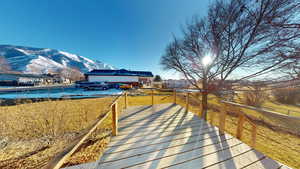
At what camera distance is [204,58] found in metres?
4.62

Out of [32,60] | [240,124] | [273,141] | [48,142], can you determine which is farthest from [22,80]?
[32,60]

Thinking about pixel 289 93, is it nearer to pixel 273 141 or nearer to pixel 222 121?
pixel 222 121

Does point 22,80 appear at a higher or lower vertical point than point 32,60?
lower

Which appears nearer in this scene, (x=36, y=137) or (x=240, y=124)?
(x=240, y=124)

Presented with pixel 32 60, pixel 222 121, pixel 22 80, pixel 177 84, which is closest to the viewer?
pixel 222 121

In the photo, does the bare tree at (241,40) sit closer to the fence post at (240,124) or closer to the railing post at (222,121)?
the railing post at (222,121)

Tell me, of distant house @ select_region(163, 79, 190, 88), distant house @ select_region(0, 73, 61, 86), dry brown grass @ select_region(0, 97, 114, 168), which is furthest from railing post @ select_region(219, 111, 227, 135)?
distant house @ select_region(0, 73, 61, 86)

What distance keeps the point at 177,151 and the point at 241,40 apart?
369 cm

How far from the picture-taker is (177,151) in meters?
1.98

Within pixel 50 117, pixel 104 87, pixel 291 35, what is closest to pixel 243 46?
pixel 291 35

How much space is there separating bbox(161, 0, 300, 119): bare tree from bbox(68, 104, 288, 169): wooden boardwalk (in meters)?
1.43

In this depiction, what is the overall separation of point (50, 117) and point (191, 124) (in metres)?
5.20

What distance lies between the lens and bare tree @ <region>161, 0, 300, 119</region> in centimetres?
238

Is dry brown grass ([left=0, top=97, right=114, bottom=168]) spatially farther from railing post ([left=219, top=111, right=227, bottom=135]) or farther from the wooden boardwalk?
railing post ([left=219, top=111, right=227, bottom=135])
